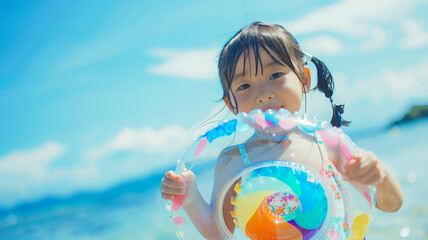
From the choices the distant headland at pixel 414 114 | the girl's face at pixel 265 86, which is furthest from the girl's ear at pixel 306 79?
the distant headland at pixel 414 114

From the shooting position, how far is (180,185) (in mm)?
1845

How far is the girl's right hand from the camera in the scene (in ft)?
6.04

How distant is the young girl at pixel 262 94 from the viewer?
1707 millimetres

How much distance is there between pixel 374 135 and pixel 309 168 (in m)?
9.69

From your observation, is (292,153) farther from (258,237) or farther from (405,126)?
(405,126)

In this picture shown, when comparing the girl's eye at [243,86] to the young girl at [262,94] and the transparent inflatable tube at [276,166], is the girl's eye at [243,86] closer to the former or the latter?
the young girl at [262,94]

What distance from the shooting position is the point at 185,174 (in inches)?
73.1

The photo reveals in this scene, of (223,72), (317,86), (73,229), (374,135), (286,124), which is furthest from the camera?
(374,135)

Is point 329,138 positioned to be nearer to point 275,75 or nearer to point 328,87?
point 275,75

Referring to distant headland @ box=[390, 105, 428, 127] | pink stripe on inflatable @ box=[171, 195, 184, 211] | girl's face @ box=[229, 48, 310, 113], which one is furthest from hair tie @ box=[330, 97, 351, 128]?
distant headland @ box=[390, 105, 428, 127]

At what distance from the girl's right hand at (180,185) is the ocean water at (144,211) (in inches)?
87.6

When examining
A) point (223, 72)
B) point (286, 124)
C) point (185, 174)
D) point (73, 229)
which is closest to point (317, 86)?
point (223, 72)

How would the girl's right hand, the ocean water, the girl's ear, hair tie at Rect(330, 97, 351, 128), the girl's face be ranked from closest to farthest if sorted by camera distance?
1. the girl's right hand
2. the girl's face
3. the girl's ear
4. hair tie at Rect(330, 97, 351, 128)
5. the ocean water

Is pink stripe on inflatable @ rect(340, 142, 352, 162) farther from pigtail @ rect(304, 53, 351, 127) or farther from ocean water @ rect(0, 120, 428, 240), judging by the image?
ocean water @ rect(0, 120, 428, 240)
